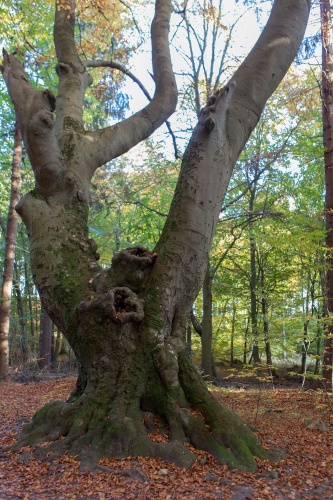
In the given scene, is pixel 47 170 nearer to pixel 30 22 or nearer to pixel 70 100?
pixel 70 100

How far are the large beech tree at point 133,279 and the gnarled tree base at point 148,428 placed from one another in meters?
0.01

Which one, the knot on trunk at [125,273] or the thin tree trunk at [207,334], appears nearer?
the knot on trunk at [125,273]

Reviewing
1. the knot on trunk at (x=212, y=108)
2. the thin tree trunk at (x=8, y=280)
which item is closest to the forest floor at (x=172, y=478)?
the knot on trunk at (x=212, y=108)

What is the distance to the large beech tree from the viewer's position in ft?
11.6

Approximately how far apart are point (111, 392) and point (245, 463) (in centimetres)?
140

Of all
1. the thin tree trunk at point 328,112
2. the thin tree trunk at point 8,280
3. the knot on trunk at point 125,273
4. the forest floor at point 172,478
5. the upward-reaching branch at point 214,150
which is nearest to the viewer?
the forest floor at point 172,478

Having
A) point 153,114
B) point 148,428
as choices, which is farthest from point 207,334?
point 148,428

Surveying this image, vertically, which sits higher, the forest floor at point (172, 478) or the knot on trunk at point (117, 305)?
the knot on trunk at point (117, 305)

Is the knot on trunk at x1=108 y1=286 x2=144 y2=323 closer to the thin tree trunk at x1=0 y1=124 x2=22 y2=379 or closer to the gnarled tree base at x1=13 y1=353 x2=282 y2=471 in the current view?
the gnarled tree base at x1=13 y1=353 x2=282 y2=471

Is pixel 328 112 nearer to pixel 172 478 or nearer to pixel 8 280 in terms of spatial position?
pixel 172 478

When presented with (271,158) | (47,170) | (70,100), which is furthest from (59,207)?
(271,158)

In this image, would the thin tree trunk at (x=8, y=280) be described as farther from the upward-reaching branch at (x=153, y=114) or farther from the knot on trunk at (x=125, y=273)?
the knot on trunk at (x=125, y=273)

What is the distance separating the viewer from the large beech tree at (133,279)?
3.54 metres

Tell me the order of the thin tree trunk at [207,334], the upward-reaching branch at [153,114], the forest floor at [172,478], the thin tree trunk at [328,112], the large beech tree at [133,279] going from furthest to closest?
1. the thin tree trunk at [207,334]
2. the thin tree trunk at [328,112]
3. the upward-reaching branch at [153,114]
4. the large beech tree at [133,279]
5. the forest floor at [172,478]
